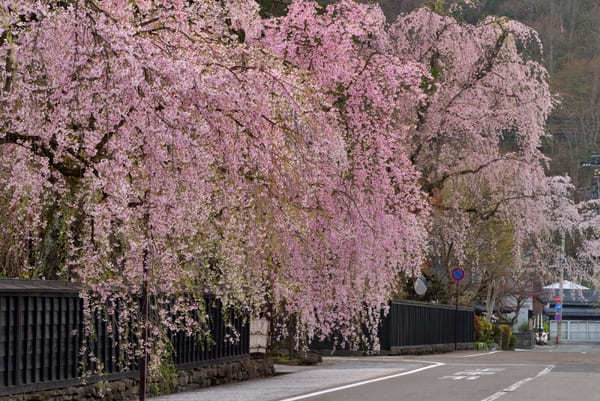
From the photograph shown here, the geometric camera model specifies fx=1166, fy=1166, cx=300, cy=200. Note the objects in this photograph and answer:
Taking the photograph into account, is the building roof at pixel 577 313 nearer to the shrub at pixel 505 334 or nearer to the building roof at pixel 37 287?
the shrub at pixel 505 334

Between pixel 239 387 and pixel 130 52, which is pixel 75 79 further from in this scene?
pixel 239 387

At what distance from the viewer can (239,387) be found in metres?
19.5

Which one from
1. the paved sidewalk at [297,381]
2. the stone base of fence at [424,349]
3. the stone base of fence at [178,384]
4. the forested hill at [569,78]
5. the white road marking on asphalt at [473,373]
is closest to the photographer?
the stone base of fence at [178,384]

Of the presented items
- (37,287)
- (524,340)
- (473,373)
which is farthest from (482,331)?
(37,287)

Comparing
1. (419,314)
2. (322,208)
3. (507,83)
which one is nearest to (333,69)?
(322,208)

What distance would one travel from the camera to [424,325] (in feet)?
134

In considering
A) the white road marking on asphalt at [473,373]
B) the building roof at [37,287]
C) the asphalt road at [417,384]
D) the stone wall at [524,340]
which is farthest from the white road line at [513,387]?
the stone wall at [524,340]

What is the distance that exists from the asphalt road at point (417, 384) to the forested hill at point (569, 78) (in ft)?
161

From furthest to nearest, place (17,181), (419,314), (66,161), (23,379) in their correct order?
(419,314), (66,161), (23,379), (17,181)

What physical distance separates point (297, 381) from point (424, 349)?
1984cm

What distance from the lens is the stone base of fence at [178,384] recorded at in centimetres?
1420

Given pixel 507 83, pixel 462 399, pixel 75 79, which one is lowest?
pixel 462 399

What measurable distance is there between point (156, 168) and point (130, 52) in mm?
1439

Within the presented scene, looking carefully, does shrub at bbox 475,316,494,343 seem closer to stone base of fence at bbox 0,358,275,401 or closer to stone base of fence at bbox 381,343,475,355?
stone base of fence at bbox 381,343,475,355
